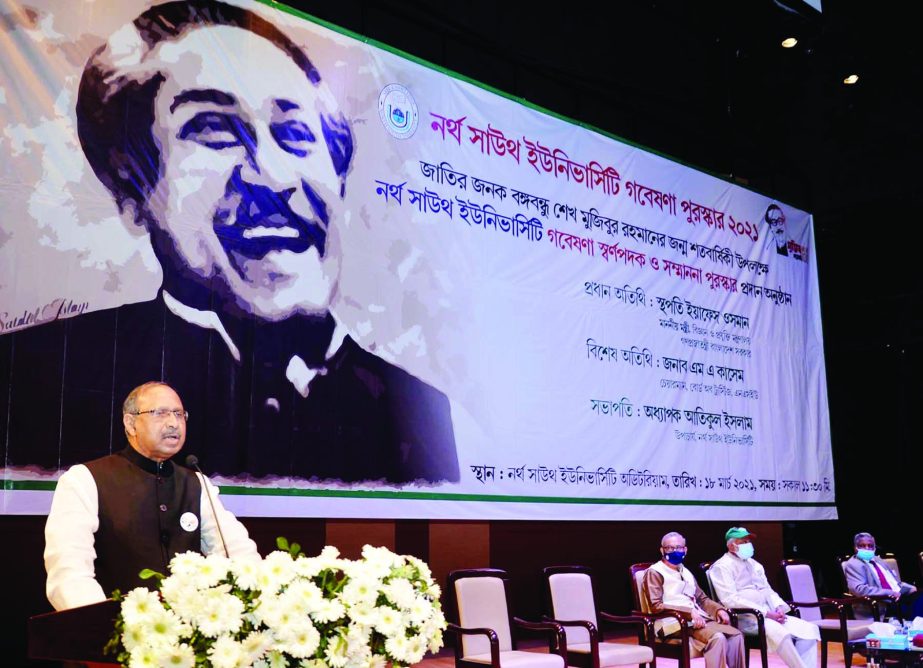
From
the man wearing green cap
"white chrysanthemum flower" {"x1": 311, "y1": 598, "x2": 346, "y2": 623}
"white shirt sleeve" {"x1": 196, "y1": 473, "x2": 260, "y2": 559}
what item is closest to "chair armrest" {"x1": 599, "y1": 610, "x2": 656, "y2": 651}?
the man wearing green cap

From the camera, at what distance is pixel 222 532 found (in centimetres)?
266

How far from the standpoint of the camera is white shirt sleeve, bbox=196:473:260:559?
267 centimetres

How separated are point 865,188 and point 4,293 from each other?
24.1 ft

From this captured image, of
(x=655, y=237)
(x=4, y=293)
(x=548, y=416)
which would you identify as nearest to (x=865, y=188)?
(x=655, y=237)

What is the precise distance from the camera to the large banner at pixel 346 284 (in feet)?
14.0

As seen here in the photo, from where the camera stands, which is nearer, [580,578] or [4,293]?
[4,293]

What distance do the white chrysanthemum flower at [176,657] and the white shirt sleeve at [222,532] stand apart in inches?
35.3

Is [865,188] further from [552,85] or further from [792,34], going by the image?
[552,85]

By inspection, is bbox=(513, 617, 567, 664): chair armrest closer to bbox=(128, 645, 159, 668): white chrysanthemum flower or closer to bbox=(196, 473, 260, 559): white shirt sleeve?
bbox=(196, 473, 260, 559): white shirt sleeve

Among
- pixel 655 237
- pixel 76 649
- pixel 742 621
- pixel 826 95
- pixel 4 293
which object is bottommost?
pixel 742 621

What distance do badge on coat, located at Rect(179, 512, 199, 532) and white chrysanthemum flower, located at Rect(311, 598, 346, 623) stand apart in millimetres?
1131

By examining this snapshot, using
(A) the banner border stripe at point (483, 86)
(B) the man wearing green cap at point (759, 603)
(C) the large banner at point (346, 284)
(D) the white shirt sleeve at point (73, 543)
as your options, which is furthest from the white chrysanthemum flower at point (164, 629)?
(B) the man wearing green cap at point (759, 603)

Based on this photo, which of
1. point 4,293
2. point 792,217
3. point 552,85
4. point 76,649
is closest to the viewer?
point 76,649

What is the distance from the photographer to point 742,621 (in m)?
5.55
